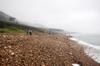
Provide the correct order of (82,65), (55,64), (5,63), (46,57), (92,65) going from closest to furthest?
(5,63)
(55,64)
(46,57)
(82,65)
(92,65)

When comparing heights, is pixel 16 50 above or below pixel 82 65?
above

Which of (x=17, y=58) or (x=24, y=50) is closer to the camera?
(x=17, y=58)

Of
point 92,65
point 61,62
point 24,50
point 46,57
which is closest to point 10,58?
point 24,50

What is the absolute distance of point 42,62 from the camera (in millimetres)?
22375

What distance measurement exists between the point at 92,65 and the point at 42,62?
1111 centimetres

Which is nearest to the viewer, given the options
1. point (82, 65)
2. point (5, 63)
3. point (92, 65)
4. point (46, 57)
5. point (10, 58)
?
point (5, 63)

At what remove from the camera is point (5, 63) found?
19594 mm

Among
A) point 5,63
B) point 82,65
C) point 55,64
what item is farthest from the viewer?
point 82,65

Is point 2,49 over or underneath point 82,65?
over

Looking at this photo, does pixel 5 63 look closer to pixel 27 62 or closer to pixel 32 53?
pixel 27 62

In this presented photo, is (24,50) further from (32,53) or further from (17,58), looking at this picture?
(17,58)

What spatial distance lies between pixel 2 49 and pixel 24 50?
350 cm

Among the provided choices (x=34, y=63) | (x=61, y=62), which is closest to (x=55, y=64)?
(x=61, y=62)

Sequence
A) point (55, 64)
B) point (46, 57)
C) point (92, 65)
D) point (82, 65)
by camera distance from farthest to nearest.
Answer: point (92, 65) < point (82, 65) < point (46, 57) < point (55, 64)
